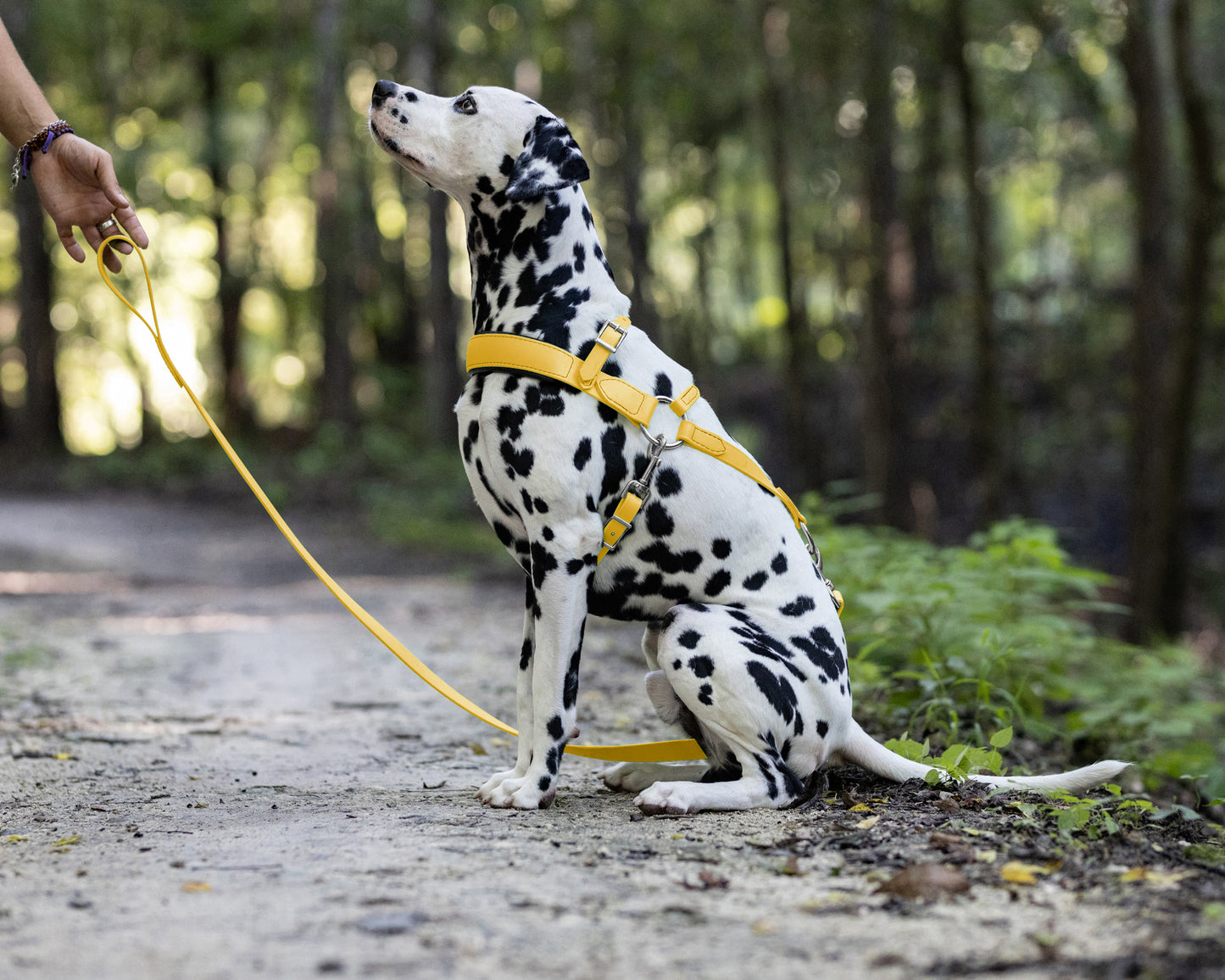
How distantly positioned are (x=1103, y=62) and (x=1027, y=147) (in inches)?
83.1

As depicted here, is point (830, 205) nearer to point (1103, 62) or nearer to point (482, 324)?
point (1103, 62)

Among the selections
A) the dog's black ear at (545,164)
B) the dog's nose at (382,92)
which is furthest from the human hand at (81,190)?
the dog's black ear at (545,164)

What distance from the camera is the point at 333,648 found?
811cm

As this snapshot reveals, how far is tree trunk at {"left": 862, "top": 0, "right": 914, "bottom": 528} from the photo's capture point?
13.8m

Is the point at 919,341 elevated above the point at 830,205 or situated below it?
below

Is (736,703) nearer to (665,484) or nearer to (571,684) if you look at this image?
(571,684)

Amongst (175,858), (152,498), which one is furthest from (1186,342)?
(152,498)

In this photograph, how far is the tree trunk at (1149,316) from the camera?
441 inches

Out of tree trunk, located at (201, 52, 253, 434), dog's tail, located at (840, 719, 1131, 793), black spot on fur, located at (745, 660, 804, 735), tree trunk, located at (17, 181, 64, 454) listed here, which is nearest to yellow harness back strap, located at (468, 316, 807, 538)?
black spot on fur, located at (745, 660, 804, 735)

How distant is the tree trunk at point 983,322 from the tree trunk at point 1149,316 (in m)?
1.58

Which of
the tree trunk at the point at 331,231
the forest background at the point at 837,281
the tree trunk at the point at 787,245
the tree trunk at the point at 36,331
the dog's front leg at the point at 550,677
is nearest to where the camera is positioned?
the dog's front leg at the point at 550,677

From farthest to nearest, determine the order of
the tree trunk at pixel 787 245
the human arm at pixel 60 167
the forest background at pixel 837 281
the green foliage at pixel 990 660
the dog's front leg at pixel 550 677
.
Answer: the tree trunk at pixel 787 245
the forest background at pixel 837 281
the green foliage at pixel 990 660
the human arm at pixel 60 167
the dog's front leg at pixel 550 677

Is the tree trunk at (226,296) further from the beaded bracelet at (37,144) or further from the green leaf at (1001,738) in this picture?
the green leaf at (1001,738)

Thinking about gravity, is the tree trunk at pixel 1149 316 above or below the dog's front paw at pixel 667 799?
above
